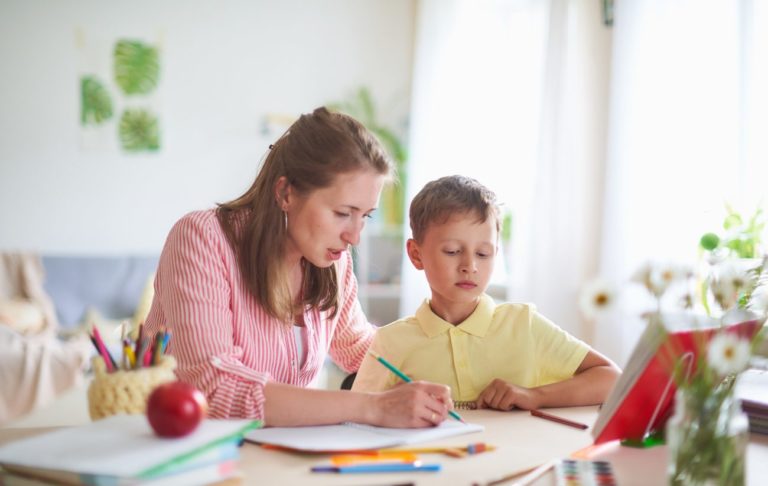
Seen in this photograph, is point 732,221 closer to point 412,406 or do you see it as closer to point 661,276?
point 412,406

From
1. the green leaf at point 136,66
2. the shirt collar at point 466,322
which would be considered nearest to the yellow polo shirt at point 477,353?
the shirt collar at point 466,322

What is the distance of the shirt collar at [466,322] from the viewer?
1.50 m

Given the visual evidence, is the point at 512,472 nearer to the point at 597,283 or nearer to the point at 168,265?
the point at 597,283

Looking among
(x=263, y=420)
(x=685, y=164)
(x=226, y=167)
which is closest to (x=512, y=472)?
(x=263, y=420)

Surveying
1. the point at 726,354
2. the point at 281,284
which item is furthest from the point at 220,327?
the point at 726,354

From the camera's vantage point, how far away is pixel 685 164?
3082mm

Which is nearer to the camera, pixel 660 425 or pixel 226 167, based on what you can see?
pixel 660 425

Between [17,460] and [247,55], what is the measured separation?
4086 mm

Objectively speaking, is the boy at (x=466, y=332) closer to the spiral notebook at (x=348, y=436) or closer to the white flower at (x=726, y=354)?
the spiral notebook at (x=348, y=436)

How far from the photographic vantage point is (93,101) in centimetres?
446

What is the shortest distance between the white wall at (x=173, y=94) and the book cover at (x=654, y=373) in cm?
382

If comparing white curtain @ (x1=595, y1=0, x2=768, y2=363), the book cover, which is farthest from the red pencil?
white curtain @ (x1=595, y1=0, x2=768, y2=363)

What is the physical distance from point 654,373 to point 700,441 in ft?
0.53

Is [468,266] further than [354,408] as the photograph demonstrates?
Yes
